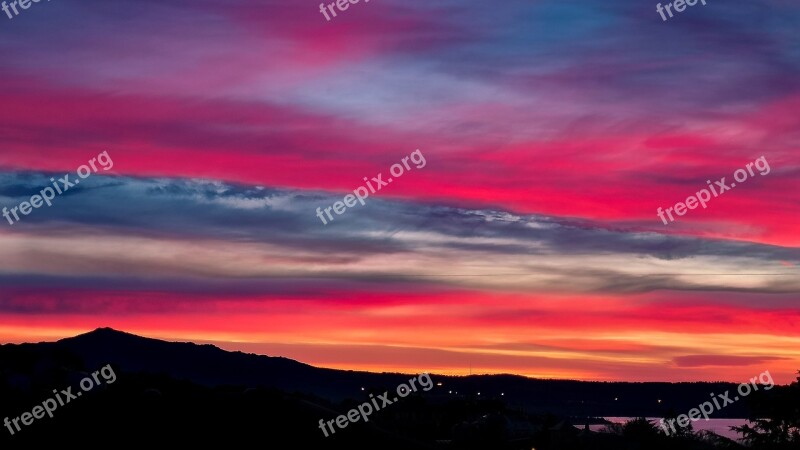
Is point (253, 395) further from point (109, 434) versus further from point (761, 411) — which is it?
point (761, 411)

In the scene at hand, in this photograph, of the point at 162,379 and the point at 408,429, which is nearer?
the point at 162,379

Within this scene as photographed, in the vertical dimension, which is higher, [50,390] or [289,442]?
[50,390]

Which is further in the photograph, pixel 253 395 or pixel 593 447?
pixel 593 447

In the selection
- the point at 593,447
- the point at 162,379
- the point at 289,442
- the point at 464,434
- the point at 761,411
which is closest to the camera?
the point at 289,442

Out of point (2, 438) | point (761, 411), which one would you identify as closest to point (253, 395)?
point (2, 438)

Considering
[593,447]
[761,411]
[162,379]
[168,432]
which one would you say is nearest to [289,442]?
[168,432]

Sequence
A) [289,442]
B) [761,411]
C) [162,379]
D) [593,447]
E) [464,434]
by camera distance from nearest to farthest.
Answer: [289,442] → [162,379] → [464,434] → [593,447] → [761,411]

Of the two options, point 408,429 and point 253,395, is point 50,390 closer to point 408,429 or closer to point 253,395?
point 253,395

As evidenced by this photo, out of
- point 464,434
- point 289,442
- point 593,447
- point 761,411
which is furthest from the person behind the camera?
point 761,411

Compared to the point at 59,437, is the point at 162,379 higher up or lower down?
higher up
